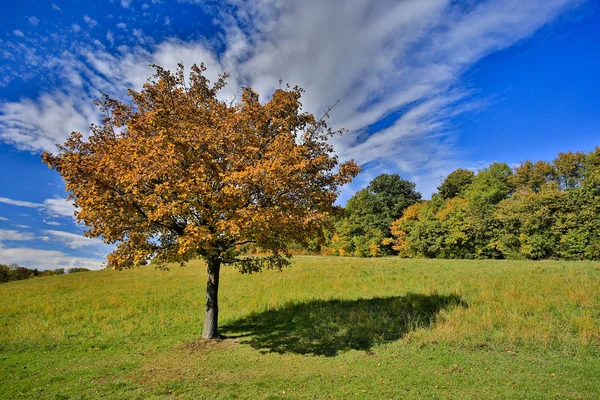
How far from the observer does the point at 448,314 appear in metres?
14.9

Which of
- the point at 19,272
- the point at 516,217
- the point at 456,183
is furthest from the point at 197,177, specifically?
the point at 19,272

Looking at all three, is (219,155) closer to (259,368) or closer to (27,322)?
(259,368)

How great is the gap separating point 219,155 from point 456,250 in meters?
52.6

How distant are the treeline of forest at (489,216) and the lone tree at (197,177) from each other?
770 inches

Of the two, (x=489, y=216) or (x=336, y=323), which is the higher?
(x=489, y=216)

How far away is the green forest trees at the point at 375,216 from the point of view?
67812mm

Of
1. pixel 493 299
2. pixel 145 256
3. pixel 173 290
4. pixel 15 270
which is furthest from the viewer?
pixel 15 270

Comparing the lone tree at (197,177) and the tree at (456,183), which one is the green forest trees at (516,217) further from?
the lone tree at (197,177)

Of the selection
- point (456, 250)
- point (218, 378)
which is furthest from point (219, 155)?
point (456, 250)

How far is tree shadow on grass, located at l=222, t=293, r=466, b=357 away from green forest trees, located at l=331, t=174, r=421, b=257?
49030mm

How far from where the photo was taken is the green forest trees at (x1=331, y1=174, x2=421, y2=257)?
67812 millimetres

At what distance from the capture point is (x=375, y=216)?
227 ft

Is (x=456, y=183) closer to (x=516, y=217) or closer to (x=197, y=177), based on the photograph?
(x=516, y=217)

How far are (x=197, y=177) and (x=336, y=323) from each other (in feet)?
33.1
